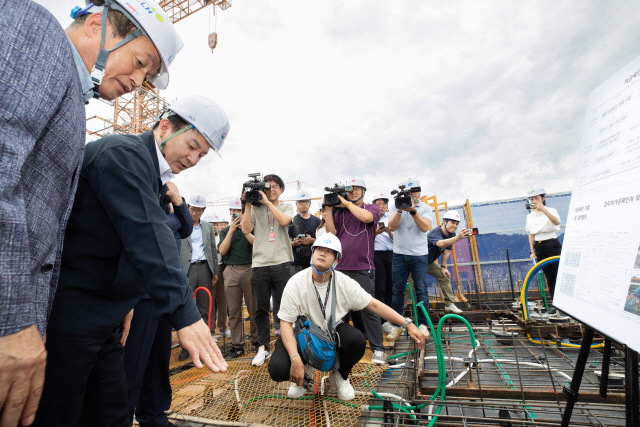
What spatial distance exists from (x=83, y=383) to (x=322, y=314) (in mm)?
1826

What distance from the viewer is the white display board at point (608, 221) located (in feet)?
3.58

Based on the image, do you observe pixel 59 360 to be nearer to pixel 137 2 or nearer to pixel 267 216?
pixel 137 2

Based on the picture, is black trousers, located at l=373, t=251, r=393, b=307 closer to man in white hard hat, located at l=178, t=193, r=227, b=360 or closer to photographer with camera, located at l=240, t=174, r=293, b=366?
photographer with camera, located at l=240, t=174, r=293, b=366

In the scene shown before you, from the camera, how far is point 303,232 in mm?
4383

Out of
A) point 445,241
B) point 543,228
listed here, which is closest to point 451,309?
point 445,241

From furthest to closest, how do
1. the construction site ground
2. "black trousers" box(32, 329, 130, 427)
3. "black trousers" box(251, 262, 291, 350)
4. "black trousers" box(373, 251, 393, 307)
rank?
"black trousers" box(373, 251, 393, 307)
"black trousers" box(251, 262, 291, 350)
the construction site ground
"black trousers" box(32, 329, 130, 427)

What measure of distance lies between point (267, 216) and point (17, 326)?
317 centimetres

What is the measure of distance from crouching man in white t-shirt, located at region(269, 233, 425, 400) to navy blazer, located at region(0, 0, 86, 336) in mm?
1844

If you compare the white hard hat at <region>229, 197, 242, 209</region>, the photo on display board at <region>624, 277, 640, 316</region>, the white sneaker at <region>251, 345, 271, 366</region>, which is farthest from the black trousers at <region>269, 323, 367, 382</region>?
the white hard hat at <region>229, 197, 242, 209</region>

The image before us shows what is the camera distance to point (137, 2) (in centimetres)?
111

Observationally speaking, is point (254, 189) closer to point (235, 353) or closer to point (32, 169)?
point (235, 353)

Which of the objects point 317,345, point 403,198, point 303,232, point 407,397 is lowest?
point 407,397

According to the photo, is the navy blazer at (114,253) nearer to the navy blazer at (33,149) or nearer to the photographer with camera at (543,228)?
the navy blazer at (33,149)

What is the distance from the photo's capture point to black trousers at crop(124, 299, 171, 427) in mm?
1685
